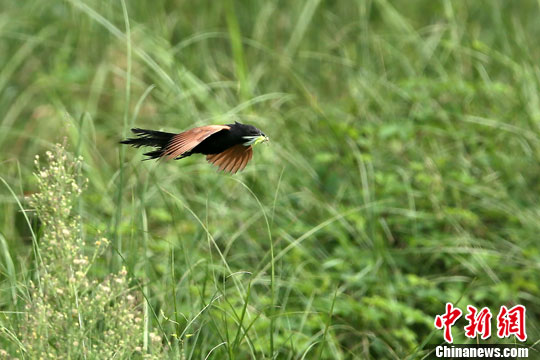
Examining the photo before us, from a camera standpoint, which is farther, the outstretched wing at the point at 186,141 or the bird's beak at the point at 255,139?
the bird's beak at the point at 255,139

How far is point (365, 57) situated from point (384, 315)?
60.5 inches

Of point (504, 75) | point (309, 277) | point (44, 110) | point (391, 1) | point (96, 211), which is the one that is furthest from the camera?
point (391, 1)

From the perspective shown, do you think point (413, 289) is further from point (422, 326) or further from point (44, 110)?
point (44, 110)

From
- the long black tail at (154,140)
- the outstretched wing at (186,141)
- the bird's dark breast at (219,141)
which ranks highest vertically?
the outstretched wing at (186,141)

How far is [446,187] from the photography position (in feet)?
11.5

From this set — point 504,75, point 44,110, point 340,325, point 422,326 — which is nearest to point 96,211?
point 44,110

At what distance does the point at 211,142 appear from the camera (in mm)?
1573

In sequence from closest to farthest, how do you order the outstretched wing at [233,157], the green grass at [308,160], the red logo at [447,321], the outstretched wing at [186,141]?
the outstretched wing at [186,141], the outstretched wing at [233,157], the red logo at [447,321], the green grass at [308,160]

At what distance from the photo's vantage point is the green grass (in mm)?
2943

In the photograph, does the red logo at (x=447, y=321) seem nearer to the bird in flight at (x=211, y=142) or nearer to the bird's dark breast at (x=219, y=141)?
the bird in flight at (x=211, y=142)

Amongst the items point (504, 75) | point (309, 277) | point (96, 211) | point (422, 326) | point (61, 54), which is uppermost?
point (61, 54)

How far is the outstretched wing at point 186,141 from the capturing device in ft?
4.49

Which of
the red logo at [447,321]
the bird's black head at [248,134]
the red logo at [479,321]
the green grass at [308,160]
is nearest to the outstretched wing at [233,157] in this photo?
the bird's black head at [248,134]

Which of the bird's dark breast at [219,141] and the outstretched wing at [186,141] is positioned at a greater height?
the outstretched wing at [186,141]
